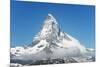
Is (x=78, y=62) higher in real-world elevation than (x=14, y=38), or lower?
lower

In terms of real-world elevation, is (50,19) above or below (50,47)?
above

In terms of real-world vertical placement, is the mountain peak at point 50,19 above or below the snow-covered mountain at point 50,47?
above

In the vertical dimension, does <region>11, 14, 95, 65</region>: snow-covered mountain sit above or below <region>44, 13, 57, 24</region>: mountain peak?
below

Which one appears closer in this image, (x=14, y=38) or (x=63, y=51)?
(x=14, y=38)

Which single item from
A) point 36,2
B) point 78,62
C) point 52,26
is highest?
point 36,2
